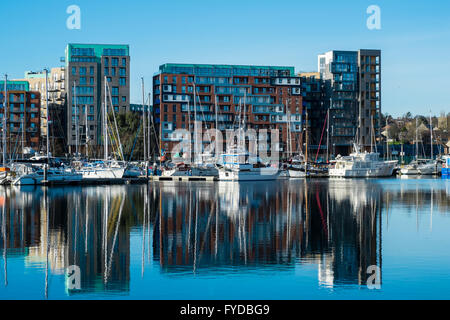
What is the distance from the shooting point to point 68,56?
569ft

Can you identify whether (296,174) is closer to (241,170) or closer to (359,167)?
(359,167)

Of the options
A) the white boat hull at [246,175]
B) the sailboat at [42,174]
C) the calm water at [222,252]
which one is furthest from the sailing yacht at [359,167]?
the calm water at [222,252]

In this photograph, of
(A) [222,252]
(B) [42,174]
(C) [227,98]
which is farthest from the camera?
(C) [227,98]

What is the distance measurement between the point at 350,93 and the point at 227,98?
128 ft

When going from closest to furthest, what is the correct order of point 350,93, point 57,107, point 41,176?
point 41,176, point 57,107, point 350,93

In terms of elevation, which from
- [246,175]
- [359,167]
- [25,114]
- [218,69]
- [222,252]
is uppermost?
[218,69]

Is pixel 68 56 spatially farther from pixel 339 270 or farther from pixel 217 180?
pixel 339 270

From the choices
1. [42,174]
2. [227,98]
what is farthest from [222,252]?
[227,98]

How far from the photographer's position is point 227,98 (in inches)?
6929

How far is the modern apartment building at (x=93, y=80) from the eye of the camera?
172 m

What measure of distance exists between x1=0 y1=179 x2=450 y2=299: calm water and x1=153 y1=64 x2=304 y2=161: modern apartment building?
117515 mm

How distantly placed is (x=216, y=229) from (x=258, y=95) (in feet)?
465

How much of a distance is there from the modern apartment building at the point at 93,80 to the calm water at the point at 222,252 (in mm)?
120258

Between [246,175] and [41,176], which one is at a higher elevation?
[41,176]
